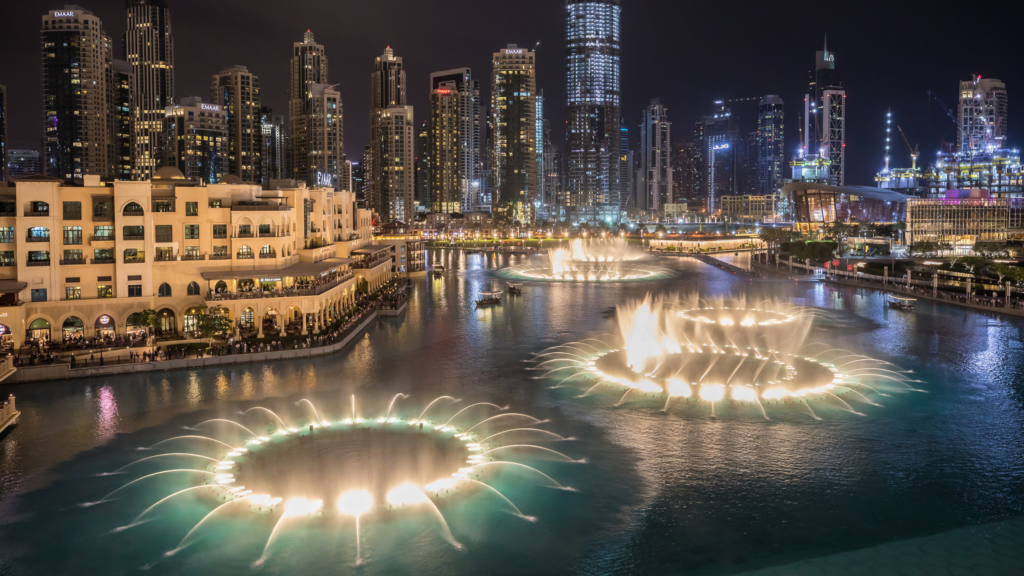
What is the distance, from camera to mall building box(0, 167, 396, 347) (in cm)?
4525

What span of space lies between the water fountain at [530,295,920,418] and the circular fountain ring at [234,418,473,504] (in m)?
10.4

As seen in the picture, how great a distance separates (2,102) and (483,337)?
154818mm

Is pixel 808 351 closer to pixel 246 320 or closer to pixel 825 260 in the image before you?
pixel 246 320

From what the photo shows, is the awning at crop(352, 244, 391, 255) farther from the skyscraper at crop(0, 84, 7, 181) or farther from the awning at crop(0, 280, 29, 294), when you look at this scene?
the skyscraper at crop(0, 84, 7, 181)

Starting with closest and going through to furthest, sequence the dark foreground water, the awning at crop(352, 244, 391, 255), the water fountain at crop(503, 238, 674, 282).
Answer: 1. the dark foreground water
2. the awning at crop(352, 244, 391, 255)
3. the water fountain at crop(503, 238, 674, 282)

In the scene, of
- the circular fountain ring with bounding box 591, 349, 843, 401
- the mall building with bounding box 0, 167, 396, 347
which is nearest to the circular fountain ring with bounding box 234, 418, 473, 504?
the circular fountain ring with bounding box 591, 349, 843, 401

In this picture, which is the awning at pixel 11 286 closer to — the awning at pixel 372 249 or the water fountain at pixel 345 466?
the water fountain at pixel 345 466

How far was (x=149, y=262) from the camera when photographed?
48.0 m

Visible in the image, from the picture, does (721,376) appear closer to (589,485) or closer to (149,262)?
(589,485)

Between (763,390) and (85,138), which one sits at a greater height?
(85,138)

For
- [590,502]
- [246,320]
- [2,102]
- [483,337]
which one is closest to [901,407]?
[590,502]

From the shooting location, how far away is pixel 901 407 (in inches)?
1318

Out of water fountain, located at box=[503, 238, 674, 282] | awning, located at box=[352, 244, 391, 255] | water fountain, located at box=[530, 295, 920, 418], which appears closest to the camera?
water fountain, located at box=[530, 295, 920, 418]

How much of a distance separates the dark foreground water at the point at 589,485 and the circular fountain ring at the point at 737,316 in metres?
15.7
